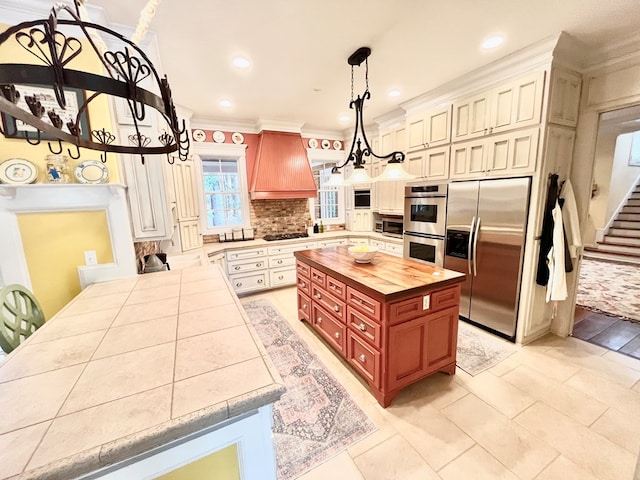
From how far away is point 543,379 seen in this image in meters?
2.21

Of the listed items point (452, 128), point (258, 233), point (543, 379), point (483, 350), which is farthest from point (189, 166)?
point (543, 379)

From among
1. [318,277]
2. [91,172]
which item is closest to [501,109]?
[318,277]

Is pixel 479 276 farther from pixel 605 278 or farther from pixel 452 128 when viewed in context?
pixel 605 278

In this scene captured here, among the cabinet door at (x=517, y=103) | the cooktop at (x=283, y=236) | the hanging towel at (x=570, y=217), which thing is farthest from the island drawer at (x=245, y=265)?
the hanging towel at (x=570, y=217)

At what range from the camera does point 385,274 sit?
2.21 meters

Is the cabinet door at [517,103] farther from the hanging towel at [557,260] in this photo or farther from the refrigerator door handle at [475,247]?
the refrigerator door handle at [475,247]

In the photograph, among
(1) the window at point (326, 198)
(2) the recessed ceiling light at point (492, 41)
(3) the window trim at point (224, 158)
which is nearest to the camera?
(2) the recessed ceiling light at point (492, 41)

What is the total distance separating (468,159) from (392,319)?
213 centimetres

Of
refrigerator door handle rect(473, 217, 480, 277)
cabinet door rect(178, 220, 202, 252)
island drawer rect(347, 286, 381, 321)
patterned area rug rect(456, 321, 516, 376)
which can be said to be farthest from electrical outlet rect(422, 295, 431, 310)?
cabinet door rect(178, 220, 202, 252)

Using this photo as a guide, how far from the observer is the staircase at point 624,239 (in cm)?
562

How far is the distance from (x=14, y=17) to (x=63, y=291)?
171 centimetres

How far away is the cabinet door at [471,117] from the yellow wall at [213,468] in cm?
332

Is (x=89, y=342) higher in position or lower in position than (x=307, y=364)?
A: higher

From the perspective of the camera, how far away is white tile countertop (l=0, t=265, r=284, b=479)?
69 cm
